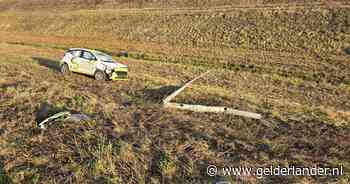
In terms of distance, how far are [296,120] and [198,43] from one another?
22.4 meters

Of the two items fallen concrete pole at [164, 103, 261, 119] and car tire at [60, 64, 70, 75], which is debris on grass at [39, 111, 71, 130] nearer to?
fallen concrete pole at [164, 103, 261, 119]

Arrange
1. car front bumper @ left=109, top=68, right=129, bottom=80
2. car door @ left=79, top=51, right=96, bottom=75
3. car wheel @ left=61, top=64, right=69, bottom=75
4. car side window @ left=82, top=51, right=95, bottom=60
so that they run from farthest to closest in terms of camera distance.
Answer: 1. car wheel @ left=61, top=64, right=69, bottom=75
2. car side window @ left=82, top=51, right=95, bottom=60
3. car door @ left=79, top=51, right=96, bottom=75
4. car front bumper @ left=109, top=68, right=129, bottom=80

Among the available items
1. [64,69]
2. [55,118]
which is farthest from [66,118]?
[64,69]

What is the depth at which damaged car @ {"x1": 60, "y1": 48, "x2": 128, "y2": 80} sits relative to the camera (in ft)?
49.0

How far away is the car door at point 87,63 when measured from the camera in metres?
15.2

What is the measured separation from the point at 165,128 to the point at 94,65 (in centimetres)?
805

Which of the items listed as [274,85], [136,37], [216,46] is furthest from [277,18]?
[274,85]

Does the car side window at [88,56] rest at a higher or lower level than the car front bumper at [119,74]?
higher

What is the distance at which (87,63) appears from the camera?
15.4 metres

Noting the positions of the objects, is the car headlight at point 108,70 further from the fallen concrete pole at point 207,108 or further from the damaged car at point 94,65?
the fallen concrete pole at point 207,108

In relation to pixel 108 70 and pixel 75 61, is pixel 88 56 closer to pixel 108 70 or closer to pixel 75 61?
pixel 75 61

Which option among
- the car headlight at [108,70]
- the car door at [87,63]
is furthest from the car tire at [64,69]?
the car headlight at [108,70]

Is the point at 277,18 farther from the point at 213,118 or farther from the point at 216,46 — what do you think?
the point at 213,118

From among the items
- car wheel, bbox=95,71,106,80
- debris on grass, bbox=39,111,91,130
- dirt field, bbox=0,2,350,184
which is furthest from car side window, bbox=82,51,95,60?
debris on grass, bbox=39,111,91,130
